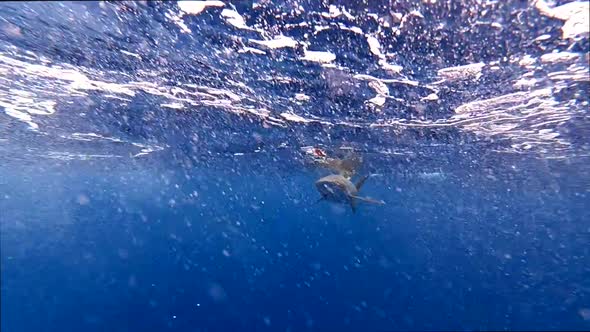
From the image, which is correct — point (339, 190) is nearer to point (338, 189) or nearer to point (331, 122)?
point (338, 189)

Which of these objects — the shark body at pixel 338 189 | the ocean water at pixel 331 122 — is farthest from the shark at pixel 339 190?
the ocean water at pixel 331 122

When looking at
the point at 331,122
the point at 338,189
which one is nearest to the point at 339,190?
the point at 338,189

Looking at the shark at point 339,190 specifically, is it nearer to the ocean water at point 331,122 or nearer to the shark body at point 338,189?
the shark body at point 338,189

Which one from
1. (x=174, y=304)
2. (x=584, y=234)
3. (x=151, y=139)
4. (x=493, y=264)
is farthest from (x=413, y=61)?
(x=584, y=234)

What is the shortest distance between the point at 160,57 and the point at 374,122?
884 cm

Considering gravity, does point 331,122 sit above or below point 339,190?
above

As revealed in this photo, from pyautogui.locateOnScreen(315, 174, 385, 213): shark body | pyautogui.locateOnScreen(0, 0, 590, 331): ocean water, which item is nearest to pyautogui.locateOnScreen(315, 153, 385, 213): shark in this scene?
pyautogui.locateOnScreen(315, 174, 385, 213): shark body

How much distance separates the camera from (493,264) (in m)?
51.5

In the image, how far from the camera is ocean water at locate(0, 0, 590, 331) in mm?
8539

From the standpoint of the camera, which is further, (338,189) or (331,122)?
(331,122)

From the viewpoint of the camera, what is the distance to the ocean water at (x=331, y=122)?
8.54m

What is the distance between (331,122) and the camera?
16.4 metres

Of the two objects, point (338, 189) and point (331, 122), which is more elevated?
point (331, 122)

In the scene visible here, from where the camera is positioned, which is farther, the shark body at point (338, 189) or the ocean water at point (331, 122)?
the shark body at point (338, 189)
